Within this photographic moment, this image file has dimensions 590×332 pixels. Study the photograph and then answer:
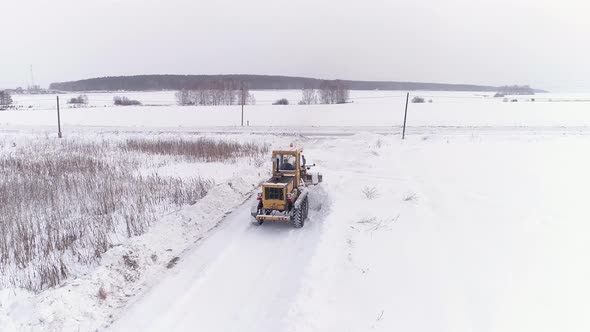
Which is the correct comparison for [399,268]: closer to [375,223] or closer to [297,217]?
[375,223]

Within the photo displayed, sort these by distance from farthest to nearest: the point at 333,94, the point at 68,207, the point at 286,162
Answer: the point at 333,94 → the point at 286,162 → the point at 68,207

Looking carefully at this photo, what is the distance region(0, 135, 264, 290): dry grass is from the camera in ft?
22.4

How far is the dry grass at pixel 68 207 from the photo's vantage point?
6.82m

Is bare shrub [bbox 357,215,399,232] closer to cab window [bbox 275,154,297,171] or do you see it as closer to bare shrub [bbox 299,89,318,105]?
cab window [bbox 275,154,297,171]

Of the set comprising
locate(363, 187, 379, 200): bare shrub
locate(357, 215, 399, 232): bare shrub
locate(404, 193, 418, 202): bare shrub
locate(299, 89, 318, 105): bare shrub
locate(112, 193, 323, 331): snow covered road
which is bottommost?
locate(112, 193, 323, 331): snow covered road

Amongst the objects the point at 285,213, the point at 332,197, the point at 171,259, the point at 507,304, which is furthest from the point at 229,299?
the point at 332,197

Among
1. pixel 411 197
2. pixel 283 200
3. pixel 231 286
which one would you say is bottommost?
pixel 231 286

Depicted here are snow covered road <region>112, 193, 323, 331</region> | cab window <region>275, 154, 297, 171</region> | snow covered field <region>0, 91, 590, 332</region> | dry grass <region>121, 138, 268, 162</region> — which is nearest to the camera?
snow covered field <region>0, 91, 590, 332</region>

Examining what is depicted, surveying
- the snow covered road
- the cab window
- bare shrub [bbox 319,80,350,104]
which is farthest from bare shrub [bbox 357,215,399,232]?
bare shrub [bbox 319,80,350,104]

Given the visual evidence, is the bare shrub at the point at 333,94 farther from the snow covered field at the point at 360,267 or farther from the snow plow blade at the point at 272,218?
the snow plow blade at the point at 272,218

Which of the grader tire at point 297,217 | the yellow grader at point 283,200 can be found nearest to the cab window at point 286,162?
the yellow grader at point 283,200

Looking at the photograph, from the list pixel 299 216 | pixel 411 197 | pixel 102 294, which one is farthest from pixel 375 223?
pixel 102 294

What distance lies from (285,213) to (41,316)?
538 centimetres

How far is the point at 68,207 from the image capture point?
1002 centimetres
